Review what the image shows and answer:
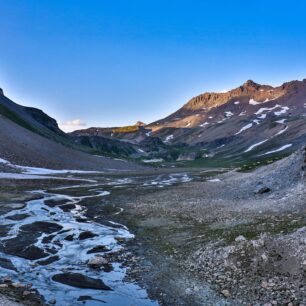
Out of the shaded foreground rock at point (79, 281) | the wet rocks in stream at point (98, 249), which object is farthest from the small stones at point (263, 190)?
the shaded foreground rock at point (79, 281)

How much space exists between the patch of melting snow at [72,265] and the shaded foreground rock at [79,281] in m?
0.30

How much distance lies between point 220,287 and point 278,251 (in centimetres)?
434

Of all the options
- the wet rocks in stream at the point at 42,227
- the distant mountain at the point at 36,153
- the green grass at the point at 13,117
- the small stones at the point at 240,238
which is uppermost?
the green grass at the point at 13,117

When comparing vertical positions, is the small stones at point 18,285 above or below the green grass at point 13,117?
below

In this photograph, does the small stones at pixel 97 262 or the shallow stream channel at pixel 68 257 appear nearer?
the shallow stream channel at pixel 68 257

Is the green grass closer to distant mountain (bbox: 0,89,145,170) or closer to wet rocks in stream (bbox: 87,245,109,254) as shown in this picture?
distant mountain (bbox: 0,89,145,170)

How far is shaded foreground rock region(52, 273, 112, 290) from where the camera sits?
1940 cm

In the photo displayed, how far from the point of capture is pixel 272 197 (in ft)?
136

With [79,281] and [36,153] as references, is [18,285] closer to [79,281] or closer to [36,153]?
[79,281]

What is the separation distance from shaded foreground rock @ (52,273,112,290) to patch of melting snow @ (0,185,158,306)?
0.30 m

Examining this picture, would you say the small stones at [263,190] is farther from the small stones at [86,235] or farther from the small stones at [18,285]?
the small stones at [18,285]

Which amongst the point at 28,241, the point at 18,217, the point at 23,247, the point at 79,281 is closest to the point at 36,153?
the point at 18,217

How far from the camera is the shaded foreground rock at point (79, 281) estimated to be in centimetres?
1940


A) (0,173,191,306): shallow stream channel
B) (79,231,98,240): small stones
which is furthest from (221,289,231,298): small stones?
(79,231,98,240): small stones
